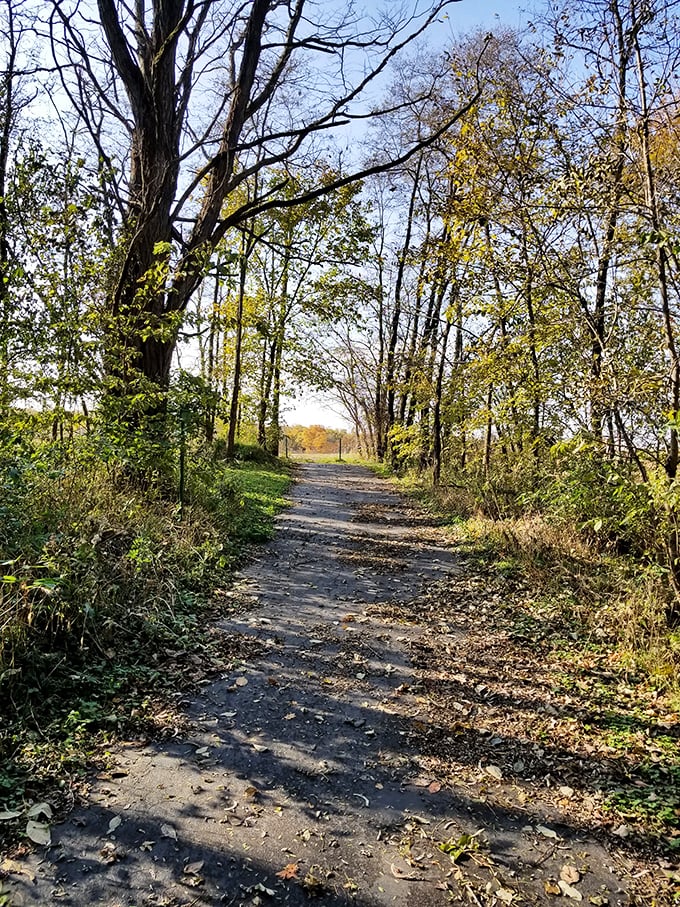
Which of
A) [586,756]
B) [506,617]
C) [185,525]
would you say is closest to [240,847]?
[586,756]

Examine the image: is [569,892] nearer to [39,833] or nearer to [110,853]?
[110,853]

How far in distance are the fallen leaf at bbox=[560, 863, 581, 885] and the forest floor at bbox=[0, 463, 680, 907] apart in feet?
0.06

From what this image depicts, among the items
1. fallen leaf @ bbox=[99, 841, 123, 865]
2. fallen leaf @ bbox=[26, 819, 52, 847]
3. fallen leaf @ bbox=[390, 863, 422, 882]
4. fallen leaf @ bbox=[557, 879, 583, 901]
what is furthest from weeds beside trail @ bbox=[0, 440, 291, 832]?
fallen leaf @ bbox=[557, 879, 583, 901]

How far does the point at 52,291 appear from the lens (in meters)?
5.67

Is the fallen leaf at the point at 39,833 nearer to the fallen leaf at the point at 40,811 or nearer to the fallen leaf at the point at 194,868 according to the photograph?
the fallen leaf at the point at 40,811

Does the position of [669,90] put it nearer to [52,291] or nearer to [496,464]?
[52,291]

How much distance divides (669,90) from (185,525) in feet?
21.4

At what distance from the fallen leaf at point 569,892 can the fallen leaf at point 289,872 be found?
1.14 m

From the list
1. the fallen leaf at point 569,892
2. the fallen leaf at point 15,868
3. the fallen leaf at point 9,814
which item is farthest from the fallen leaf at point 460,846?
the fallen leaf at point 9,814

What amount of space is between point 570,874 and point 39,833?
237 cm

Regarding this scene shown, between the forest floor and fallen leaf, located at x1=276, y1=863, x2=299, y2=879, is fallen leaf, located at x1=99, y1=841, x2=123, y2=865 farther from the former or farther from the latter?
fallen leaf, located at x1=276, y1=863, x2=299, y2=879

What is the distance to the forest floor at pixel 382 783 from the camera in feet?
7.54

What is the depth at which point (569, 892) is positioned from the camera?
91.0 inches

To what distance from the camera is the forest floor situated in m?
2.30
